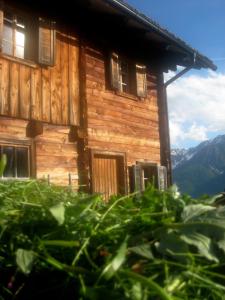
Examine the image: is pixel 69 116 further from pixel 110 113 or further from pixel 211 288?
pixel 211 288

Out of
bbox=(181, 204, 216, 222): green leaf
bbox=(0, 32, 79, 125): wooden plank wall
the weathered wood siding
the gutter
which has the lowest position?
bbox=(181, 204, 216, 222): green leaf

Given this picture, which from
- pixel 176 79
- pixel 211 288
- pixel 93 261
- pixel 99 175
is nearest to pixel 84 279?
pixel 93 261

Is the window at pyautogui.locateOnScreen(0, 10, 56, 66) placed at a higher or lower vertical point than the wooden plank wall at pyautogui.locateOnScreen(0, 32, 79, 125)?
higher

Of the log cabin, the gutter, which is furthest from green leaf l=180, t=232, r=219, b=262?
the gutter

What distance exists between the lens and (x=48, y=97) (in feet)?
27.5

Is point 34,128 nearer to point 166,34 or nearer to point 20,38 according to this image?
point 20,38

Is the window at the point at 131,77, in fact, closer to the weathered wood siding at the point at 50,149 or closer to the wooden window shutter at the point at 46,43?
the wooden window shutter at the point at 46,43

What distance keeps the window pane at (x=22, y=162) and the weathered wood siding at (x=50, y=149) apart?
0.13 meters

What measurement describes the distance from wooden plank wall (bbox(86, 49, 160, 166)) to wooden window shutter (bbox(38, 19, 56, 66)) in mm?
1254

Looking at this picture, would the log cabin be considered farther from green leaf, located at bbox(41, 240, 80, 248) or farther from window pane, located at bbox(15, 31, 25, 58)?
green leaf, located at bbox(41, 240, 80, 248)

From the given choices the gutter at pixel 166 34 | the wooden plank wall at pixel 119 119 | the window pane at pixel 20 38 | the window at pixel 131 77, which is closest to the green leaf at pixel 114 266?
the window pane at pixel 20 38

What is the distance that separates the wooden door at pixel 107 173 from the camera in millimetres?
9562

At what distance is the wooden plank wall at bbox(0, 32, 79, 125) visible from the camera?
7.65m

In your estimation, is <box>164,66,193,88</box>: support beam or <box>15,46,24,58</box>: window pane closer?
<box>15,46,24,58</box>: window pane
